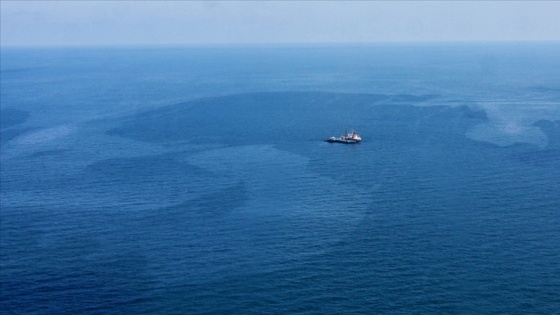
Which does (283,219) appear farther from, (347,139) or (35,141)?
(35,141)

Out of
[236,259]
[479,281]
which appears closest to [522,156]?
[479,281]

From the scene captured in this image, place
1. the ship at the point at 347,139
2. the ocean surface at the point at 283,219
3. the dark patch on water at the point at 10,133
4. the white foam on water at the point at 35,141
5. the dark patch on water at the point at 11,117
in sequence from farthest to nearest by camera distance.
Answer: the dark patch on water at the point at 11,117 → the dark patch on water at the point at 10,133 → the ship at the point at 347,139 → the white foam on water at the point at 35,141 → the ocean surface at the point at 283,219

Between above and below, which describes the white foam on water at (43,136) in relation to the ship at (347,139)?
below

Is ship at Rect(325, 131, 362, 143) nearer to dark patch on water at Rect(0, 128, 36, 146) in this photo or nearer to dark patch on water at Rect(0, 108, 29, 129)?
dark patch on water at Rect(0, 128, 36, 146)

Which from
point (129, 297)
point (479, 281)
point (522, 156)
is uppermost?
point (522, 156)

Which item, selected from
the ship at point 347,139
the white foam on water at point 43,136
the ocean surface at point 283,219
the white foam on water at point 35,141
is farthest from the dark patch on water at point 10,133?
the ship at point 347,139

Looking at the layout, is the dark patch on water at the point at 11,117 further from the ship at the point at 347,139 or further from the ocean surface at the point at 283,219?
the ship at the point at 347,139

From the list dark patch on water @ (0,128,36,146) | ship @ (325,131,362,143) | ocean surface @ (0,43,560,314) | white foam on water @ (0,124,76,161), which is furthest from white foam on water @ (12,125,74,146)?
ship @ (325,131,362,143)

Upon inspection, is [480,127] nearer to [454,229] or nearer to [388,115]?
[388,115]
